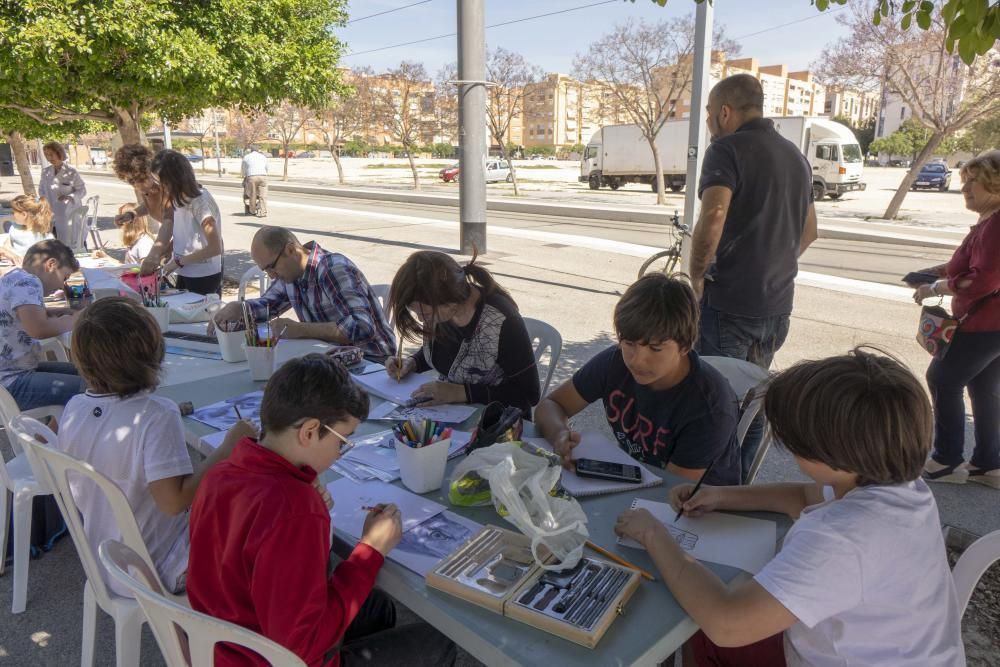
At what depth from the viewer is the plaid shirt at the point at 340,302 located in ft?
11.3

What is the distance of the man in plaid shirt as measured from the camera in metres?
3.41

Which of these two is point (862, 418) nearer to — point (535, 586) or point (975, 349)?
point (535, 586)

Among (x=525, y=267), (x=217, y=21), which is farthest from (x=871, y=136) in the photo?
(x=217, y=21)

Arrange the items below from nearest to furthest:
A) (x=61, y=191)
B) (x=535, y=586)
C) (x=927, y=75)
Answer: (x=535, y=586) < (x=61, y=191) < (x=927, y=75)

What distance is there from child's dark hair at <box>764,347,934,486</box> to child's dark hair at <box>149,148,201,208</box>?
14.6 feet

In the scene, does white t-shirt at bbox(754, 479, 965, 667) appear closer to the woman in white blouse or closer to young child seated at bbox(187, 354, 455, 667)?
A: young child seated at bbox(187, 354, 455, 667)

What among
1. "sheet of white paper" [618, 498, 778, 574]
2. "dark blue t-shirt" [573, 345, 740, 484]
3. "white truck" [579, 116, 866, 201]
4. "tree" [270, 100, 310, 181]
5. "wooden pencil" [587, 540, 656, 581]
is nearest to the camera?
"wooden pencil" [587, 540, 656, 581]

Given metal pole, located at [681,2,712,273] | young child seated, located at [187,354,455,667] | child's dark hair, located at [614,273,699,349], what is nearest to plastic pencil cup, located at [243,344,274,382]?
young child seated, located at [187,354,455,667]

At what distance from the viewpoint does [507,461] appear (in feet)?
5.36

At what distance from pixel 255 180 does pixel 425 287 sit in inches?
575

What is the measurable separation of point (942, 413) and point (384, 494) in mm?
3133

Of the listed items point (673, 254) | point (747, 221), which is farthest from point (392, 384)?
point (673, 254)

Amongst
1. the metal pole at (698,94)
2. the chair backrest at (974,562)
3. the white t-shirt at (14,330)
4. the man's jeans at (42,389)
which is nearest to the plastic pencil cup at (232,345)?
the man's jeans at (42,389)

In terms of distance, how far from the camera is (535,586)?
1369mm
